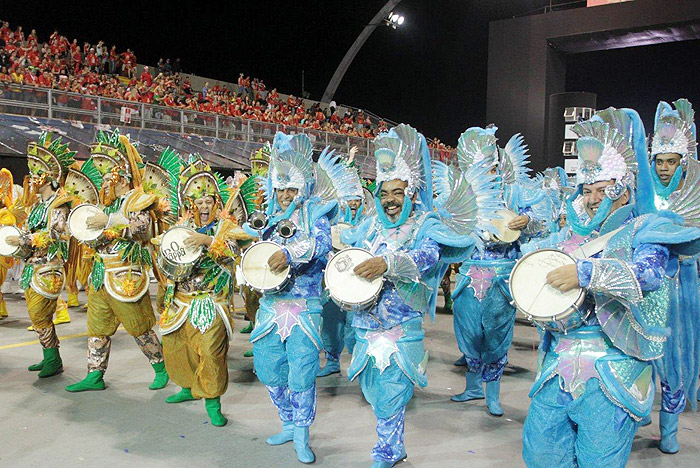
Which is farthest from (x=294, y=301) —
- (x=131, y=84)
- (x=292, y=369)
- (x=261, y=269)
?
(x=131, y=84)

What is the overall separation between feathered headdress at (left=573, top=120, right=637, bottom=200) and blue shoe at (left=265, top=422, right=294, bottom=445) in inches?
95.1

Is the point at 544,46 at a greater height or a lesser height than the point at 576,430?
greater

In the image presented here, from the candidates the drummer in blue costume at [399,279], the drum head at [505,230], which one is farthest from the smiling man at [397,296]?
the drum head at [505,230]

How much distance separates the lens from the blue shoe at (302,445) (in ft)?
11.6

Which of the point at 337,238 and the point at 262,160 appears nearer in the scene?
the point at 337,238

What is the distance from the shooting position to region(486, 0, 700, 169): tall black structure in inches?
404

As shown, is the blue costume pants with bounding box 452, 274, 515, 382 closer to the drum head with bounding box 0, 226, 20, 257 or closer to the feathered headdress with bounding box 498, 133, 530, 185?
the feathered headdress with bounding box 498, 133, 530, 185

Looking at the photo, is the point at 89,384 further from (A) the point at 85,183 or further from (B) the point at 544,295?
(B) the point at 544,295

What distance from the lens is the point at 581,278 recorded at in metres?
2.14

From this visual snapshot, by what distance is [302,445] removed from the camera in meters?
3.58

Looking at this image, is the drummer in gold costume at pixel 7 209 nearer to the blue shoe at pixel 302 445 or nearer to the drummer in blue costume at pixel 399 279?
the blue shoe at pixel 302 445

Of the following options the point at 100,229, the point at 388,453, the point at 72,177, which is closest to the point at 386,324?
the point at 388,453

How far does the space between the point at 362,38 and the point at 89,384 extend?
765 inches

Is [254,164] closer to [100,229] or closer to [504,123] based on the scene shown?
[100,229]
